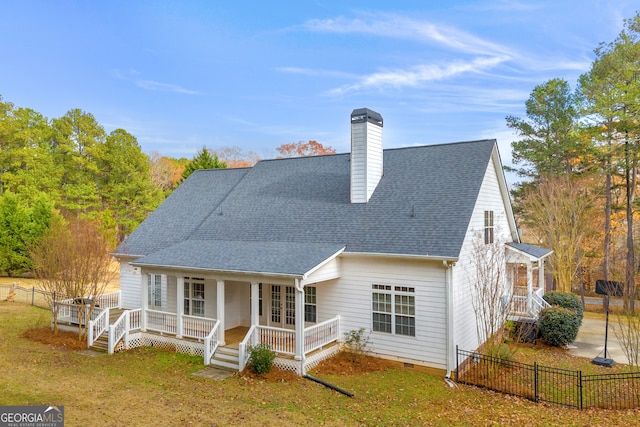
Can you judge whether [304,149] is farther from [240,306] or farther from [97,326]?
A: [97,326]

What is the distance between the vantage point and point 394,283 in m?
12.5

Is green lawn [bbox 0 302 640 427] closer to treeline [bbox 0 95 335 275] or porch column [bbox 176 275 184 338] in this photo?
porch column [bbox 176 275 184 338]

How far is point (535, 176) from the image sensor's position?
104 feet

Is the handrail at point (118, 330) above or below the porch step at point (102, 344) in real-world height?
above

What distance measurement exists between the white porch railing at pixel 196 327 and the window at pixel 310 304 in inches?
126

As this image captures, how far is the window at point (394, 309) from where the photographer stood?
12312 mm

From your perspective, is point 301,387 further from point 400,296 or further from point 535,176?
point 535,176

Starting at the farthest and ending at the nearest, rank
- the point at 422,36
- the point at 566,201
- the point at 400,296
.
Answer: the point at 566,201
the point at 422,36
the point at 400,296

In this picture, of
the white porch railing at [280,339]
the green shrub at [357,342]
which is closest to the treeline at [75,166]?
the white porch railing at [280,339]

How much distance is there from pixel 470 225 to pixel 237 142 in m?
51.5

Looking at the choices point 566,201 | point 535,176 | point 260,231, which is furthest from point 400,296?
point 535,176

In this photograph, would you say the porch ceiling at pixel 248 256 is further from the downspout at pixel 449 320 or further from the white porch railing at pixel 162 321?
the downspout at pixel 449 320

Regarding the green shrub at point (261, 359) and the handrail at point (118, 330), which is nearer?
the green shrub at point (261, 359)

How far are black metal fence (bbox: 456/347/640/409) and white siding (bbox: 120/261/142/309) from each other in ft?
45.9
